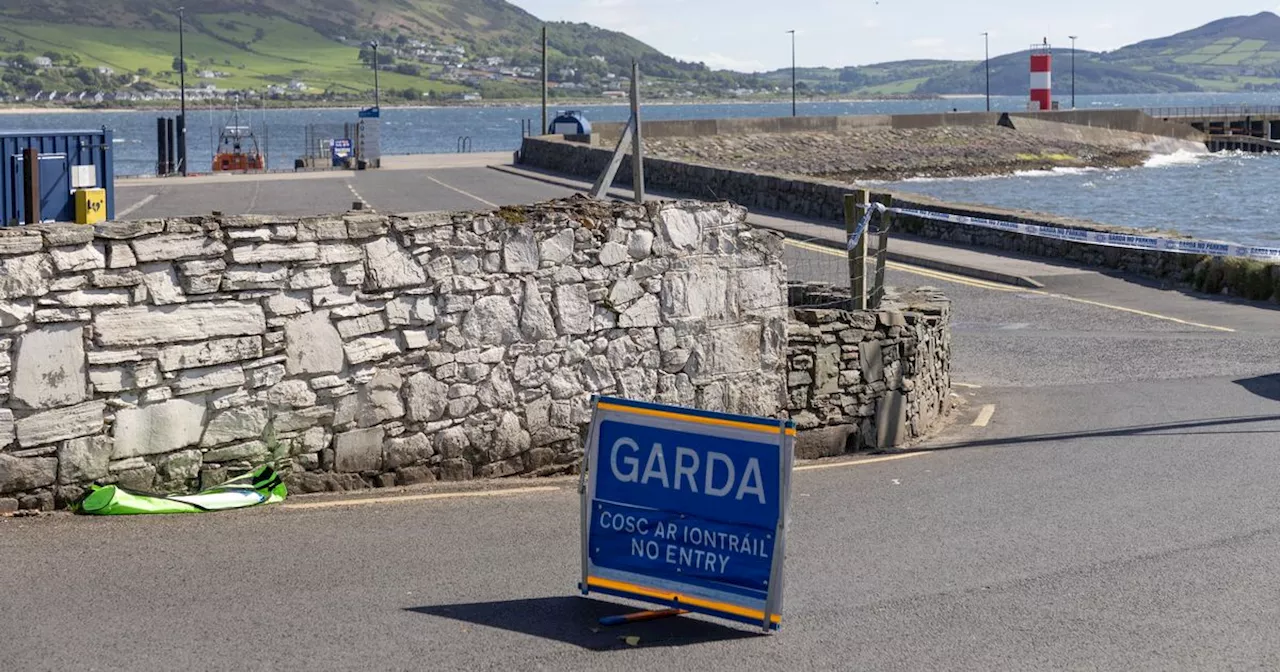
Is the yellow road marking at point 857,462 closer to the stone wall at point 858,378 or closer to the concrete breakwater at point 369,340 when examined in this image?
the stone wall at point 858,378

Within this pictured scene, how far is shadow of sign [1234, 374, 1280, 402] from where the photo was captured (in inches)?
586

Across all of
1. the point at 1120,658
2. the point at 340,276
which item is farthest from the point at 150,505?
the point at 1120,658

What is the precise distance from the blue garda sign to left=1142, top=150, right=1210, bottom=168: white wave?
8891 cm

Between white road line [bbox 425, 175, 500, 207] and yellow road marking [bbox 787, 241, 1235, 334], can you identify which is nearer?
yellow road marking [bbox 787, 241, 1235, 334]

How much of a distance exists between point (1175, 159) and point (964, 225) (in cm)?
7290

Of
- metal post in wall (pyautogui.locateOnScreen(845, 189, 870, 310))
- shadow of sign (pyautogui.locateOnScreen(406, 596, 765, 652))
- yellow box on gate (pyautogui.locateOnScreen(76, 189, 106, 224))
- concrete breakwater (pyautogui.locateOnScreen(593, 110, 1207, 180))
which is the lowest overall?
shadow of sign (pyautogui.locateOnScreen(406, 596, 765, 652))

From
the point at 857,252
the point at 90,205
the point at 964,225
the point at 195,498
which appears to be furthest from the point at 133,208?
the point at 195,498

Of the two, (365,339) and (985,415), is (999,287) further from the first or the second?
(365,339)

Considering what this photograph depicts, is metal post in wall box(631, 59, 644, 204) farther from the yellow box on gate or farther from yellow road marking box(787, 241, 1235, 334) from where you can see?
the yellow box on gate

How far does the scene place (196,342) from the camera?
353 inches

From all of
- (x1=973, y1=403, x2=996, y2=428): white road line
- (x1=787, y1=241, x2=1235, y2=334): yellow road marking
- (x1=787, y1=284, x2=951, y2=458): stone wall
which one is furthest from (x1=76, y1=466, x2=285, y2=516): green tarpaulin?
(x1=787, y1=241, x2=1235, y2=334): yellow road marking

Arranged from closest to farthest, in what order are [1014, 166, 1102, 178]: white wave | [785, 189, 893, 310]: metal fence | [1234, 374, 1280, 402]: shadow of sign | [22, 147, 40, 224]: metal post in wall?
[785, 189, 893, 310]: metal fence → [1234, 374, 1280, 402]: shadow of sign → [22, 147, 40, 224]: metal post in wall → [1014, 166, 1102, 178]: white wave

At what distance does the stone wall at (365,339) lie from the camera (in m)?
8.48

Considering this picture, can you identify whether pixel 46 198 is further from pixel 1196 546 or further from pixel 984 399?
pixel 1196 546
